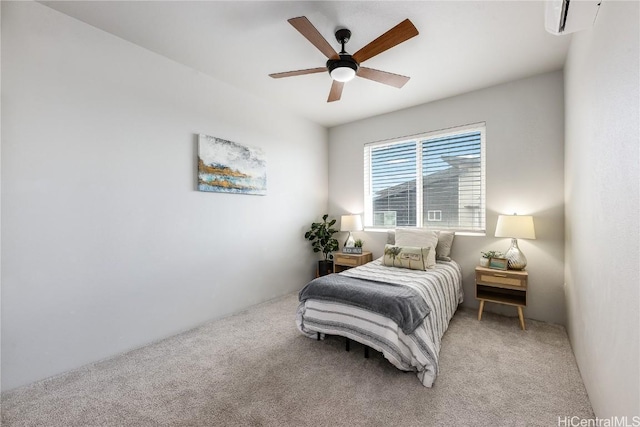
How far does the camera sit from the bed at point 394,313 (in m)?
1.97

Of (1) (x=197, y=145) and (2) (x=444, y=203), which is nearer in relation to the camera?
(1) (x=197, y=145)

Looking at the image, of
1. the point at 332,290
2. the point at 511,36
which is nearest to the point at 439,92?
the point at 511,36

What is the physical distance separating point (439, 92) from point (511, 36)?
108 centimetres

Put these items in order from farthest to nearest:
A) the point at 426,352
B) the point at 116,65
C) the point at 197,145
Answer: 1. the point at 197,145
2. the point at 116,65
3. the point at 426,352

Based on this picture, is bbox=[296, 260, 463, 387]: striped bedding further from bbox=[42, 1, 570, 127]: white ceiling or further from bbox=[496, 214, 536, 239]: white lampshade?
bbox=[42, 1, 570, 127]: white ceiling

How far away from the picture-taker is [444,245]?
3.39 m

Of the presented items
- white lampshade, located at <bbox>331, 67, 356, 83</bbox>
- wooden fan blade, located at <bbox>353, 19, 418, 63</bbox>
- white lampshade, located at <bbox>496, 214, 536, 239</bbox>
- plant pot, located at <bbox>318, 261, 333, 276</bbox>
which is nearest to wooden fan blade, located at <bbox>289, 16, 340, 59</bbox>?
white lampshade, located at <bbox>331, 67, 356, 83</bbox>

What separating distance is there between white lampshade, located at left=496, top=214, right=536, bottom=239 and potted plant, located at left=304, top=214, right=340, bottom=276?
231 cm

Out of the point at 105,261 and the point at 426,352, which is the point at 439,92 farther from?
the point at 105,261

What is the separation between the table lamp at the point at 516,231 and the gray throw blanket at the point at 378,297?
141 cm

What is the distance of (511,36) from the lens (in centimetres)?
234

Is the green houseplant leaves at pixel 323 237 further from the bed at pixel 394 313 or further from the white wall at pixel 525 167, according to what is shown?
the white wall at pixel 525 167

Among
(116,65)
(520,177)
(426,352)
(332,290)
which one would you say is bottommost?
(426,352)

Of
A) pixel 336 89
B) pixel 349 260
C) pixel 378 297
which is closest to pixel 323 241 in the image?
pixel 349 260
